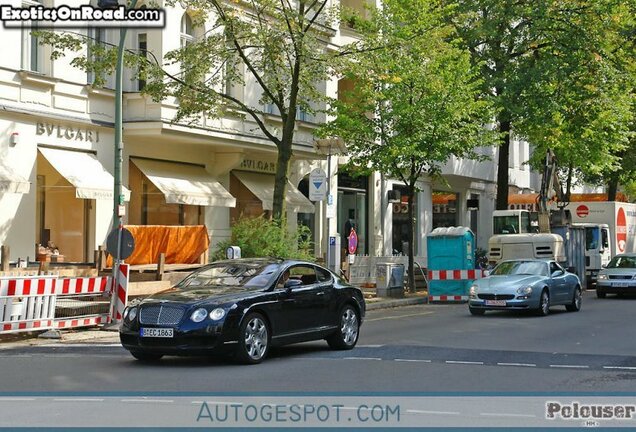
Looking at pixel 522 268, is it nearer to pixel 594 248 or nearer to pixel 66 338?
pixel 66 338

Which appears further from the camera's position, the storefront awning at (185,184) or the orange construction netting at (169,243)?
the storefront awning at (185,184)

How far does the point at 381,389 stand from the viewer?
10.8m

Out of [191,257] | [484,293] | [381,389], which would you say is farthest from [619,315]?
[381,389]

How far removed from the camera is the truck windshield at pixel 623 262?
31.6m

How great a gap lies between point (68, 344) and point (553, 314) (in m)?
12.0

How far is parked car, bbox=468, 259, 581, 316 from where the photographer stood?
72.0 feet

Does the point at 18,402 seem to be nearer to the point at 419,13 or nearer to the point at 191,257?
the point at 191,257

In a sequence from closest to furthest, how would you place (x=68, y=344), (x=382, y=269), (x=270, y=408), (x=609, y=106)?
1. (x=270, y=408)
2. (x=68, y=344)
3. (x=382, y=269)
4. (x=609, y=106)

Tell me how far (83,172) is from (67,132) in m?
1.24

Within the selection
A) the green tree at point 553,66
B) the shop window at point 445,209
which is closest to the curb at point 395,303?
the green tree at point 553,66

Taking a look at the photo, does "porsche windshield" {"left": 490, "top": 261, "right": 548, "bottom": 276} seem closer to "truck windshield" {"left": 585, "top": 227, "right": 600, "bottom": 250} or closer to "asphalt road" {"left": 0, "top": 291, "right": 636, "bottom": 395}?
"asphalt road" {"left": 0, "top": 291, "right": 636, "bottom": 395}

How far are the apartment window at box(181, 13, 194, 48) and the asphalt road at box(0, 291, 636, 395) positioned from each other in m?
12.9

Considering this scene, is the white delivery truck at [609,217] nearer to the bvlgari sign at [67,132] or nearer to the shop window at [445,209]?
the shop window at [445,209]

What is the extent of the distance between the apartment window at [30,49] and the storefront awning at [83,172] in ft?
6.98
